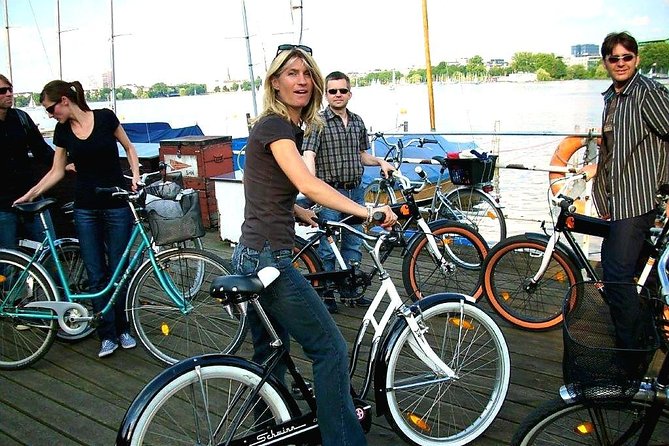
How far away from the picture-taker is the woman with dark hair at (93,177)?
3.34m

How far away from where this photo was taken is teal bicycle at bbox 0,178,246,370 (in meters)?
3.37

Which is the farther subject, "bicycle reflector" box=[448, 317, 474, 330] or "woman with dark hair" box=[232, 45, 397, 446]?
"bicycle reflector" box=[448, 317, 474, 330]

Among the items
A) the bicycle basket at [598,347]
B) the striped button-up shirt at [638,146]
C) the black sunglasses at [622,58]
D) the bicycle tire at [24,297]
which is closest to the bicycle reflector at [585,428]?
the bicycle basket at [598,347]

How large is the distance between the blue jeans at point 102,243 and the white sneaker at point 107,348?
3 centimetres

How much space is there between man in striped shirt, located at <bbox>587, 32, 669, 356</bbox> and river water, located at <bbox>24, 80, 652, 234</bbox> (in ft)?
7.73

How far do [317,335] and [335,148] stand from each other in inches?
91.2

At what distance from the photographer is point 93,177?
11.2ft

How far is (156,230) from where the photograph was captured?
3357 mm

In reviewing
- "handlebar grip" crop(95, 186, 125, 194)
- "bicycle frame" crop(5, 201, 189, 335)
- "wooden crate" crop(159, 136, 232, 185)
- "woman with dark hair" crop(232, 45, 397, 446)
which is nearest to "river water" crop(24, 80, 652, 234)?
"wooden crate" crop(159, 136, 232, 185)

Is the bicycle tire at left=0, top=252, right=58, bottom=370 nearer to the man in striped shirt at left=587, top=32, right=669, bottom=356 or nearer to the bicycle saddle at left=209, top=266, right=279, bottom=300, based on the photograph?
the bicycle saddle at left=209, top=266, right=279, bottom=300

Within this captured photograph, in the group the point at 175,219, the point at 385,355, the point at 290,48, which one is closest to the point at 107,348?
the point at 175,219

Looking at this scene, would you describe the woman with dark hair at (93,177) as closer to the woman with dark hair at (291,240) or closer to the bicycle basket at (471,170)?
the woman with dark hair at (291,240)

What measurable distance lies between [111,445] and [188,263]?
1.13 metres

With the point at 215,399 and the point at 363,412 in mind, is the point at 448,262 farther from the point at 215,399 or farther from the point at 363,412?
the point at 215,399
